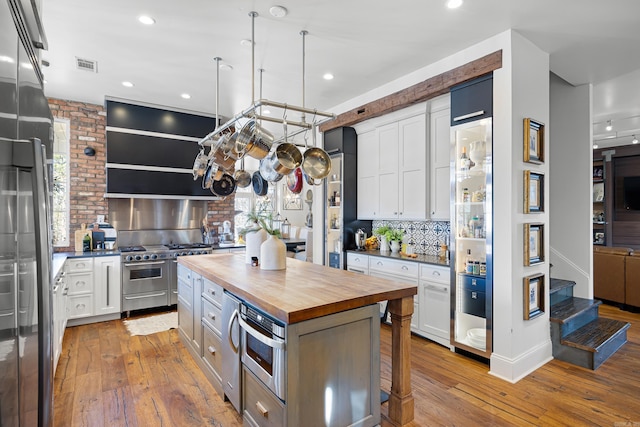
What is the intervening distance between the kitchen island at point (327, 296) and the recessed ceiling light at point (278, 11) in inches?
80.0

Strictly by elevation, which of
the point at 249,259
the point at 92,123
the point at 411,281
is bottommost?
the point at 411,281

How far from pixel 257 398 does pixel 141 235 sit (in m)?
3.83

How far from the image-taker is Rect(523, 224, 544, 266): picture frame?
295 centimetres

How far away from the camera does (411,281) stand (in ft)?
12.5

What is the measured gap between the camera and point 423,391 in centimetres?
267

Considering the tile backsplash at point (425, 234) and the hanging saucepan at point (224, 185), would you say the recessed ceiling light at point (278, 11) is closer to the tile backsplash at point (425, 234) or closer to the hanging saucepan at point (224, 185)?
the hanging saucepan at point (224, 185)

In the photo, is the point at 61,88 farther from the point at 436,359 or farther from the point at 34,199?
the point at 436,359

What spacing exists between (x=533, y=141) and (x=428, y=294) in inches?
71.3

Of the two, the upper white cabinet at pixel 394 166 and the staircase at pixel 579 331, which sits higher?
the upper white cabinet at pixel 394 166

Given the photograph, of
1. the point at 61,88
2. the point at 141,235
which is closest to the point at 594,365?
the point at 141,235

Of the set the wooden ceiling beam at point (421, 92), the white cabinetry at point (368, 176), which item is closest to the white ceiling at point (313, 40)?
the wooden ceiling beam at point (421, 92)

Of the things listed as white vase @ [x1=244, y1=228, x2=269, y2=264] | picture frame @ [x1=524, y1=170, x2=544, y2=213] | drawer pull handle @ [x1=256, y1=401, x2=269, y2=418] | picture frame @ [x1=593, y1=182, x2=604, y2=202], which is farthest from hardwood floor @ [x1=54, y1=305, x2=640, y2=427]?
picture frame @ [x1=593, y1=182, x2=604, y2=202]

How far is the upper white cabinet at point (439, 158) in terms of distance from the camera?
3693mm

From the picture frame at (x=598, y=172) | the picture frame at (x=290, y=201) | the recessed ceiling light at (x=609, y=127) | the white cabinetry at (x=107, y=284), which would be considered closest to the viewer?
the white cabinetry at (x=107, y=284)
